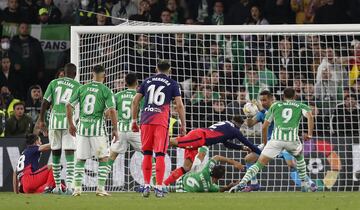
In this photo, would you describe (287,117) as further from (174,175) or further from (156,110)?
(156,110)

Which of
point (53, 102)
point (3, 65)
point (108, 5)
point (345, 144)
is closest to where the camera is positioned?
point (53, 102)

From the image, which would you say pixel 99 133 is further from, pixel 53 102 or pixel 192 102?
pixel 192 102

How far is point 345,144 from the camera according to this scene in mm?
22812

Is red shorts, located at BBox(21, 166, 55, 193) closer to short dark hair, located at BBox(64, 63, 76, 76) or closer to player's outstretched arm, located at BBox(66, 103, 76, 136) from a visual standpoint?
short dark hair, located at BBox(64, 63, 76, 76)

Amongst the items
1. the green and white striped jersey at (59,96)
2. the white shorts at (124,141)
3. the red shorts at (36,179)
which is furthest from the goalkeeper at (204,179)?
the green and white striped jersey at (59,96)

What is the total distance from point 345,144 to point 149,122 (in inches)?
253

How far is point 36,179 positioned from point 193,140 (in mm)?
2926

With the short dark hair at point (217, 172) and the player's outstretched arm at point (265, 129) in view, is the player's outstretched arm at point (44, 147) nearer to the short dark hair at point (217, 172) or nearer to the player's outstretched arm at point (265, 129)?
the short dark hair at point (217, 172)

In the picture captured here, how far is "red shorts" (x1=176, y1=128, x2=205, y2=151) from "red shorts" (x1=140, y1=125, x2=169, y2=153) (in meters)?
3.29

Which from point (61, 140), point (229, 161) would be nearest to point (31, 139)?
point (61, 140)

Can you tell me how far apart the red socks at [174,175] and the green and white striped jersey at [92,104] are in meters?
2.86

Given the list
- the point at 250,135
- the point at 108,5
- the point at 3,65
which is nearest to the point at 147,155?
the point at 250,135

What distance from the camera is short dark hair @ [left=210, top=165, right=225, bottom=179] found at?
837 inches

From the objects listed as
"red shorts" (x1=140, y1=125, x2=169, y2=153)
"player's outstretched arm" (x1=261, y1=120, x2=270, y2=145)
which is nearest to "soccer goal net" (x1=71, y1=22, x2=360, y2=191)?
"player's outstretched arm" (x1=261, y1=120, x2=270, y2=145)
